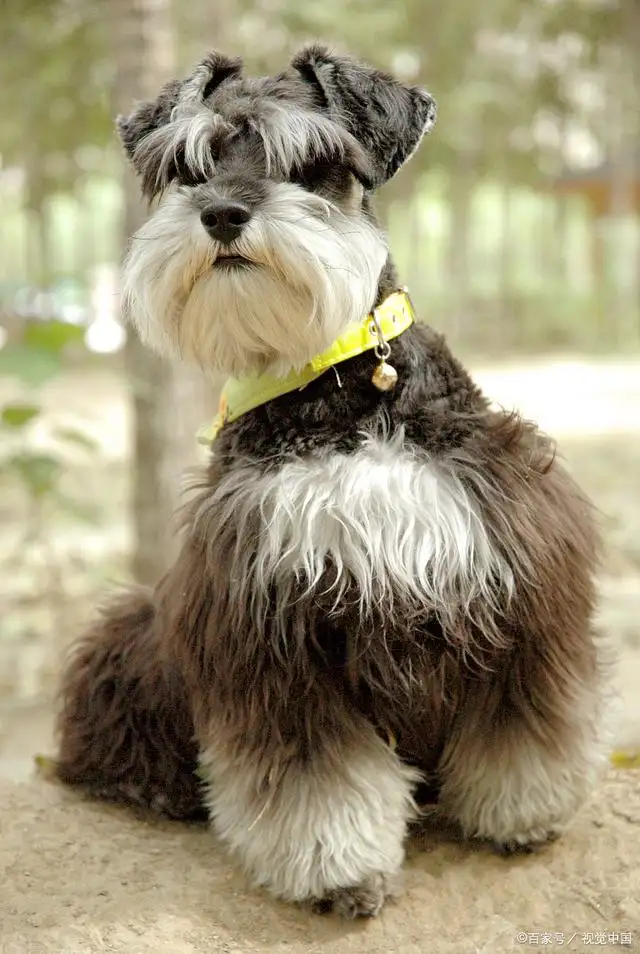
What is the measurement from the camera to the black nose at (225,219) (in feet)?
6.90

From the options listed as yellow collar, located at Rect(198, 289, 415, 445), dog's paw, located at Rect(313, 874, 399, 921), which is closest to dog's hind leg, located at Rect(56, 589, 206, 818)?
dog's paw, located at Rect(313, 874, 399, 921)

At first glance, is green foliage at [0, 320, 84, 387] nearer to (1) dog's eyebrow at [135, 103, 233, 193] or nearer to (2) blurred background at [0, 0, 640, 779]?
(2) blurred background at [0, 0, 640, 779]

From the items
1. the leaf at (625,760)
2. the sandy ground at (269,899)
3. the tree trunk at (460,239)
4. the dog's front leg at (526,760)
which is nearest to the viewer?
the sandy ground at (269,899)

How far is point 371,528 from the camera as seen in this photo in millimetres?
2266

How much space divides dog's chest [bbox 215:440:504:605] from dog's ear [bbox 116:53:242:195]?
2.55ft

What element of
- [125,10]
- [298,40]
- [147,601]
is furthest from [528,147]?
[147,601]

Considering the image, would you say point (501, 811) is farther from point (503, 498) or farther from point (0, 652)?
point (0, 652)

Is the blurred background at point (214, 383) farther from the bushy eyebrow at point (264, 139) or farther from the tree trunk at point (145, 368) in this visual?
the bushy eyebrow at point (264, 139)

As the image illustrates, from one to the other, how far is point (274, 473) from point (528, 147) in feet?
46.6

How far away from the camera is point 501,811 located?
2.60 m

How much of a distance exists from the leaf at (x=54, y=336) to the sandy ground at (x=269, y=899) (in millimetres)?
1937

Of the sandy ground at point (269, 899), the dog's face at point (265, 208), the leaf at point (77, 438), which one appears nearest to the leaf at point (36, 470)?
the leaf at point (77, 438)

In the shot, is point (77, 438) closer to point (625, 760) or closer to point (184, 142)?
point (184, 142)

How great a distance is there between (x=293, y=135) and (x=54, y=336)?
7.21ft
